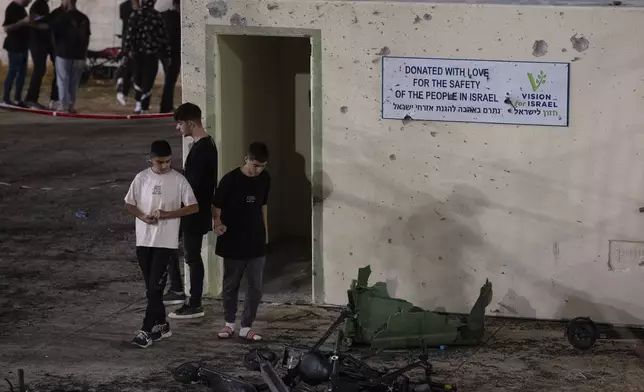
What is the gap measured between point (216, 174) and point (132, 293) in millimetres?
1765

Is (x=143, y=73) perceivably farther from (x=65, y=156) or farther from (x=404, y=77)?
(x=404, y=77)

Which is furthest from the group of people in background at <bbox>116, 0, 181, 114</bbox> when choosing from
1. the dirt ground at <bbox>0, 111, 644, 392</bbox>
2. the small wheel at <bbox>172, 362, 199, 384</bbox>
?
the small wheel at <bbox>172, 362, 199, 384</bbox>

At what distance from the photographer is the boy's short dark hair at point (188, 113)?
947cm

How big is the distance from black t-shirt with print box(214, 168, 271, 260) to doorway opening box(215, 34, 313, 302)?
4.86 ft

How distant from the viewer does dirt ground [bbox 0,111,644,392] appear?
8.41 metres

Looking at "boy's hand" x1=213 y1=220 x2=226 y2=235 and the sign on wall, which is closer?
"boy's hand" x1=213 y1=220 x2=226 y2=235

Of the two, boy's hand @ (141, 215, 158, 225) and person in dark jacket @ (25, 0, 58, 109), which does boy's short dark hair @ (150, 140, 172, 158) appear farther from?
person in dark jacket @ (25, 0, 58, 109)

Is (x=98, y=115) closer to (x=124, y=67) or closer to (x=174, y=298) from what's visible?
(x=124, y=67)

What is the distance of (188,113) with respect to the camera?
9469mm

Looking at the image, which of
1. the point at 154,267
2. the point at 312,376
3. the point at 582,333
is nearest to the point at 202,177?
the point at 154,267

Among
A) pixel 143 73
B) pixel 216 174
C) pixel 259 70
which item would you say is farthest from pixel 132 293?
pixel 143 73

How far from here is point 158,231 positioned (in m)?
8.80

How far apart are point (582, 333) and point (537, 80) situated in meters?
2.15

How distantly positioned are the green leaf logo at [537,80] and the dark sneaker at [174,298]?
3677mm
